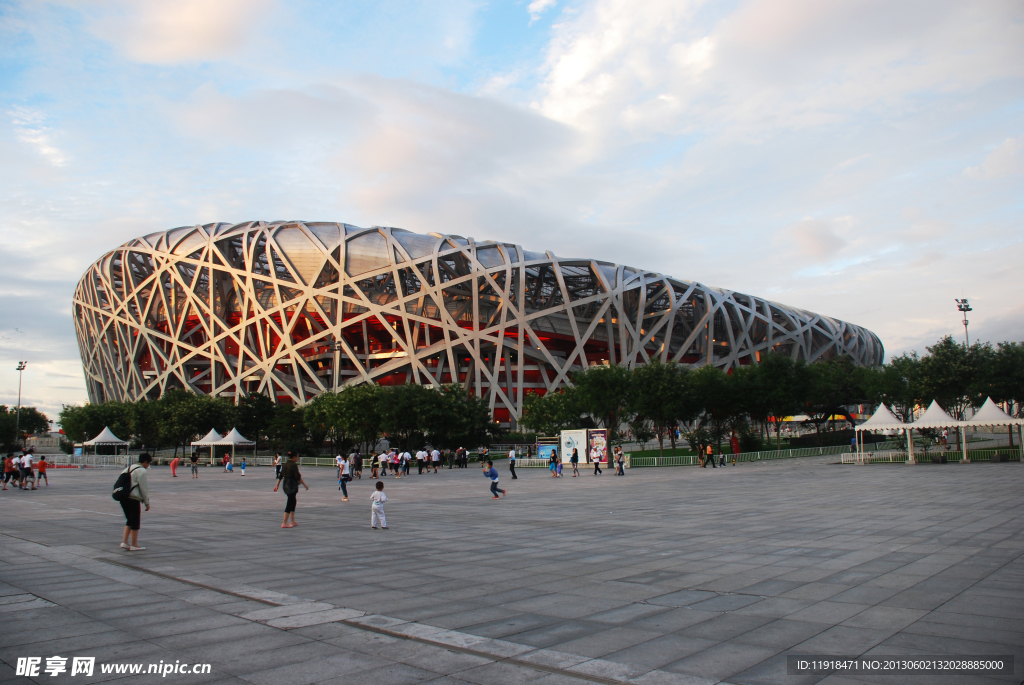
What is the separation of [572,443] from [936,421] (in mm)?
17149

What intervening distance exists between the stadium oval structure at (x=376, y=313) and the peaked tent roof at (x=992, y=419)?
37050 millimetres

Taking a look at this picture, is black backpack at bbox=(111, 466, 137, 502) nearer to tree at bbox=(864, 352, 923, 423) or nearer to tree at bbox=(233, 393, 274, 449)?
tree at bbox=(864, 352, 923, 423)

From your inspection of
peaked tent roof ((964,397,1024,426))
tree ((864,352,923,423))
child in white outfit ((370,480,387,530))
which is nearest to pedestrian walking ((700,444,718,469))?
peaked tent roof ((964,397,1024,426))

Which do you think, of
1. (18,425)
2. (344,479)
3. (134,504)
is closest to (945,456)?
(344,479)

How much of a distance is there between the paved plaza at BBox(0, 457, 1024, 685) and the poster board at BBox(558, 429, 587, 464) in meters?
20.7

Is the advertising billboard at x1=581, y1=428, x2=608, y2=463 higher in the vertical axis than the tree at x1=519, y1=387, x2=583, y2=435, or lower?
lower

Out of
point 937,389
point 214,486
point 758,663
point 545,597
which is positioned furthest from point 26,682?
point 937,389

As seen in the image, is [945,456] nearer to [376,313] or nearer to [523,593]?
[523,593]

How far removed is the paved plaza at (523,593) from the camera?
4984 millimetres

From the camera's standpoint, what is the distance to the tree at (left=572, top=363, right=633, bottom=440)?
145ft

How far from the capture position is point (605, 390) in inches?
1753

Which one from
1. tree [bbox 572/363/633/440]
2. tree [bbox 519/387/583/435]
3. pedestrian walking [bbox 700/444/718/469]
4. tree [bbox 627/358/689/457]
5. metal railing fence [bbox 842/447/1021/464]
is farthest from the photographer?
tree [bbox 519/387/583/435]

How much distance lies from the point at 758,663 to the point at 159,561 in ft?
26.7

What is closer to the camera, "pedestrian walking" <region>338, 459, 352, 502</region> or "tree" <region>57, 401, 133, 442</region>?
"pedestrian walking" <region>338, 459, 352, 502</region>
